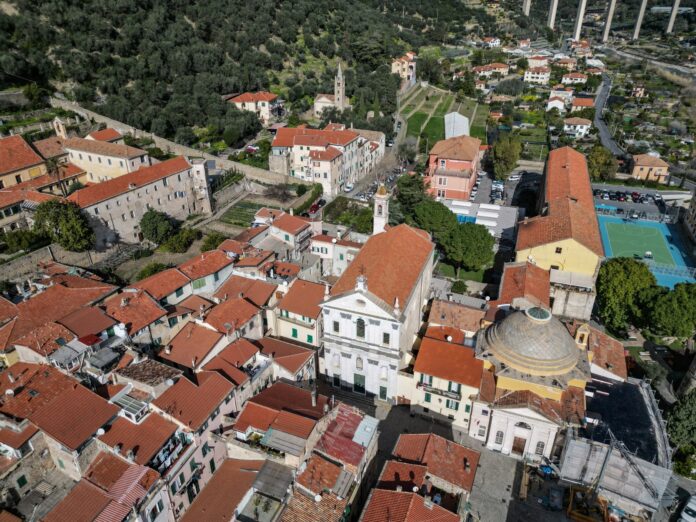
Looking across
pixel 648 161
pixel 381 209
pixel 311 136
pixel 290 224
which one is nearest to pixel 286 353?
pixel 381 209

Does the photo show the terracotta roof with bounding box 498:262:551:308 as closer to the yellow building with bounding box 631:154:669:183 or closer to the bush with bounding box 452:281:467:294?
the bush with bounding box 452:281:467:294

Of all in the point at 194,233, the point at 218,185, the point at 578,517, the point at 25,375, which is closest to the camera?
the point at 578,517

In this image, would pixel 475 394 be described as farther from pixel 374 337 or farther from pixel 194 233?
pixel 194 233

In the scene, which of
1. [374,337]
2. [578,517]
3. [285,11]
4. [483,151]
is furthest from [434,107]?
[578,517]

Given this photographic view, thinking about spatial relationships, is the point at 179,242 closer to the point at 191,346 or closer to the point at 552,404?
the point at 191,346

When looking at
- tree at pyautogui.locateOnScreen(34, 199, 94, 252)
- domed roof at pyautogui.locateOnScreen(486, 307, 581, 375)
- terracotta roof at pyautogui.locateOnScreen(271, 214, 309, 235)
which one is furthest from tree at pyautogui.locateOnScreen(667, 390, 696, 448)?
tree at pyautogui.locateOnScreen(34, 199, 94, 252)
